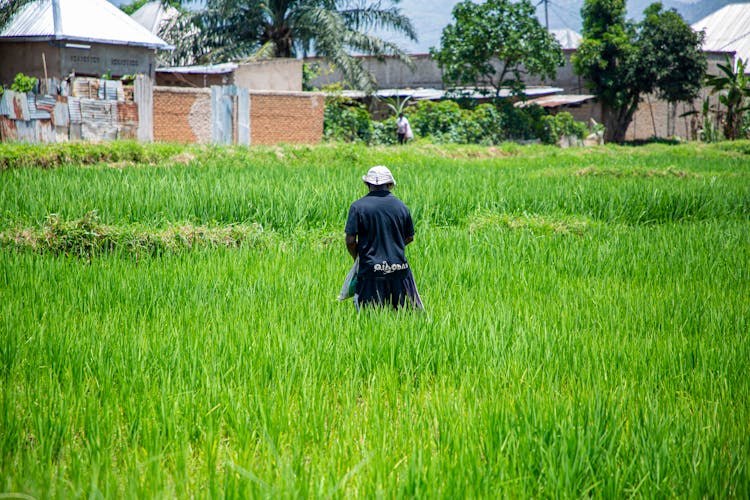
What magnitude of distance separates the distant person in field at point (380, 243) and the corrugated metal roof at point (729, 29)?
40642 millimetres

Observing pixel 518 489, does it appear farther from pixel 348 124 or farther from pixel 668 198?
pixel 348 124

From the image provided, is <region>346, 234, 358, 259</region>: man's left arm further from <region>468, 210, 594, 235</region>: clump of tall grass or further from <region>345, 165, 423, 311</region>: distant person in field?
<region>468, 210, 594, 235</region>: clump of tall grass

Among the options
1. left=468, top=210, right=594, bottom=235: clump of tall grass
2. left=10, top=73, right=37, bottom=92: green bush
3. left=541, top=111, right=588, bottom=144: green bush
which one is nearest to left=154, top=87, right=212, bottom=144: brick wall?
left=10, top=73, right=37, bottom=92: green bush

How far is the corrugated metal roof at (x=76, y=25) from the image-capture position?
731 inches

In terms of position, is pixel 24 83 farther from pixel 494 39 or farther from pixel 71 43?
pixel 494 39

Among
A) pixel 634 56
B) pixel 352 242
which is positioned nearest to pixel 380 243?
pixel 352 242

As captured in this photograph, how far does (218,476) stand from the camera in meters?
2.57

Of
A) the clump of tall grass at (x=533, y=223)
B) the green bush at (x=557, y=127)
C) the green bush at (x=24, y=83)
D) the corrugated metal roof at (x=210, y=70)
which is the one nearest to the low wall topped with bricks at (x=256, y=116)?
the corrugated metal roof at (x=210, y=70)

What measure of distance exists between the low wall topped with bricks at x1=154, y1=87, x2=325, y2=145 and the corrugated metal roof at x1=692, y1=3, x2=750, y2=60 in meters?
28.0

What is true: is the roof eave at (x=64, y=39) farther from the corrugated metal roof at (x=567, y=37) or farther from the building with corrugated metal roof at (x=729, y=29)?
the building with corrugated metal roof at (x=729, y=29)

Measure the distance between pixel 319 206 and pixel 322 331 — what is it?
476 centimetres

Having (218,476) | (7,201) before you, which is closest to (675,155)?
(7,201)

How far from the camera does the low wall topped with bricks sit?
58.3ft

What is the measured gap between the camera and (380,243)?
4.57 m
